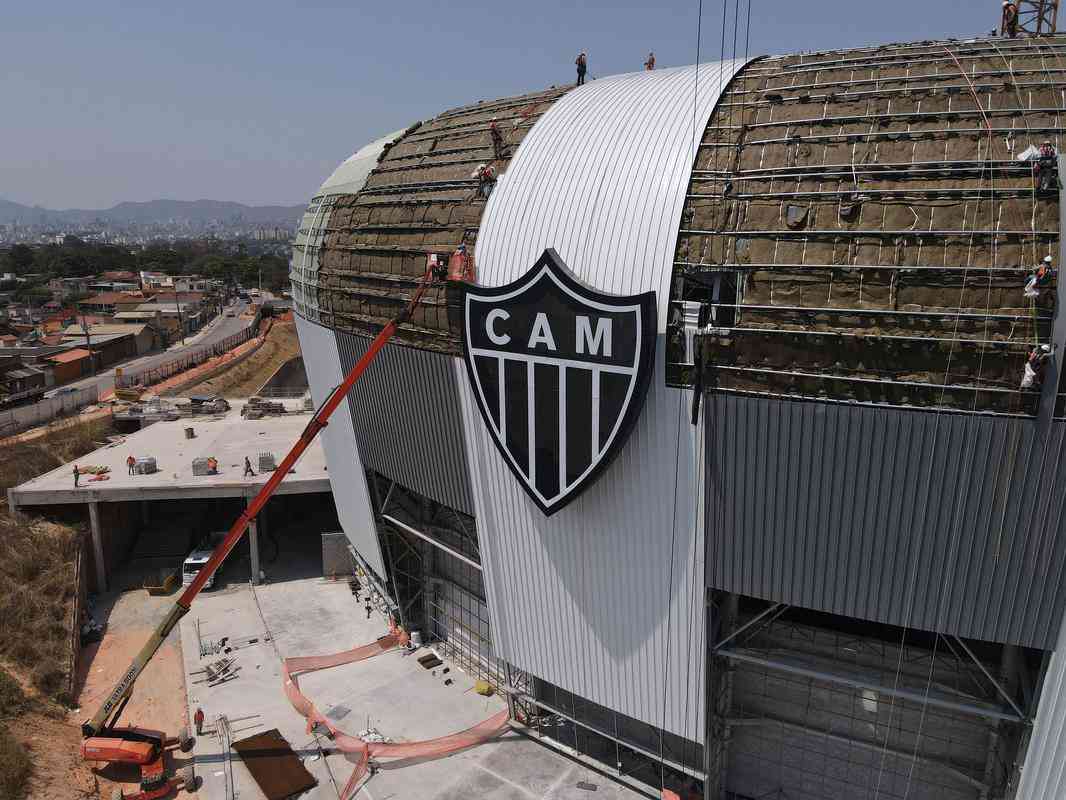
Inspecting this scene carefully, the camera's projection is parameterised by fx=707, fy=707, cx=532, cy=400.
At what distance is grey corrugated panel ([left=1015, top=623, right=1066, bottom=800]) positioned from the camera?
1512 cm

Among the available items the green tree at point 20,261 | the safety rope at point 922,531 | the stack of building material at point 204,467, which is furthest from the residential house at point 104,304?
the safety rope at point 922,531

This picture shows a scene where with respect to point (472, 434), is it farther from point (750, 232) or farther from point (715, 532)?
point (750, 232)

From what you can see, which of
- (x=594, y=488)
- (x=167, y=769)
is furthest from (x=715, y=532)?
(x=167, y=769)

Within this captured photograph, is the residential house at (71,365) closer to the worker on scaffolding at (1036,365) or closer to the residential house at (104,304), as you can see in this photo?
the residential house at (104,304)

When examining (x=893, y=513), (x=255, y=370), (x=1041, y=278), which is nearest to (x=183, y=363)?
(x=255, y=370)

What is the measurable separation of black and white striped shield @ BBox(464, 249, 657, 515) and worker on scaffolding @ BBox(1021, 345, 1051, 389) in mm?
7814

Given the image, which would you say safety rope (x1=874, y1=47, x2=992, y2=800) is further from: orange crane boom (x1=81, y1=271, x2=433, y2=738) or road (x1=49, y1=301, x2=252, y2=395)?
road (x1=49, y1=301, x2=252, y2=395)

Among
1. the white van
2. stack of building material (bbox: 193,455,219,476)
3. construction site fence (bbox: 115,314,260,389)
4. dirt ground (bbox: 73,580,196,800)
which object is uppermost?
stack of building material (bbox: 193,455,219,476)

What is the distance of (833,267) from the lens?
1645cm

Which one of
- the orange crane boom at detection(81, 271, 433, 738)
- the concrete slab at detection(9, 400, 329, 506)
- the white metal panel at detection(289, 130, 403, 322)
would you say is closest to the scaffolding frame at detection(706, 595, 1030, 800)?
the orange crane boom at detection(81, 271, 433, 738)

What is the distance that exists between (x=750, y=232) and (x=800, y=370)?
12.0 feet

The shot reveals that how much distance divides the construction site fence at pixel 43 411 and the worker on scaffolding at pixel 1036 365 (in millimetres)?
61941

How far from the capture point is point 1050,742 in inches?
615

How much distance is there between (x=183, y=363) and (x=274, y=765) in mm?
67701
